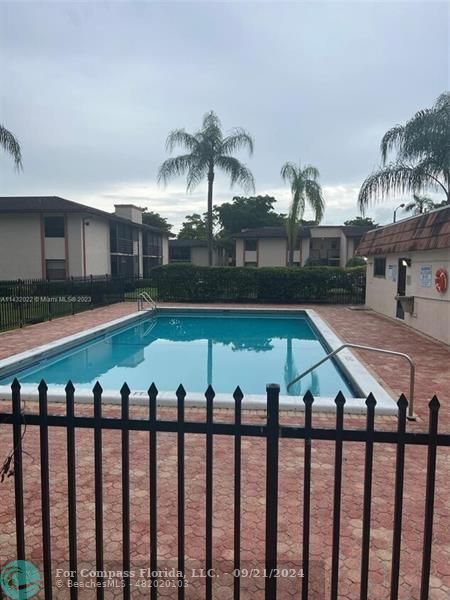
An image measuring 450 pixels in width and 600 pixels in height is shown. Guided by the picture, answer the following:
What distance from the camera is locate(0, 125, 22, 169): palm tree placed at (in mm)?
15570

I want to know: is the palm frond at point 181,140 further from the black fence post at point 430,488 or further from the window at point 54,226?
the black fence post at point 430,488

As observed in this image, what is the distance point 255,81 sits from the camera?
13211 mm

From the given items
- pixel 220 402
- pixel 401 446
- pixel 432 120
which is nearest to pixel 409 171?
pixel 432 120

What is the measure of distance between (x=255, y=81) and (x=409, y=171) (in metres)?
8.69

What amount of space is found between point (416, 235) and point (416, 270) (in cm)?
112

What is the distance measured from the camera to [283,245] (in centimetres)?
3834

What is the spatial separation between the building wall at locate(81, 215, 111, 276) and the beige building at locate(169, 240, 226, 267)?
16.2 meters

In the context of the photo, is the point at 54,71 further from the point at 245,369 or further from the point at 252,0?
the point at 245,369

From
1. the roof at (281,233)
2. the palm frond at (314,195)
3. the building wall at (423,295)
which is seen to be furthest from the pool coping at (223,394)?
the roof at (281,233)

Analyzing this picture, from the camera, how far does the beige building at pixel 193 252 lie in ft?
150

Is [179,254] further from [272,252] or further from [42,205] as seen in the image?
[42,205]

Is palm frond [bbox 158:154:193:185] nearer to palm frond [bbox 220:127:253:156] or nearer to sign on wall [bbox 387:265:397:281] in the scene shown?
palm frond [bbox 220:127:253:156]

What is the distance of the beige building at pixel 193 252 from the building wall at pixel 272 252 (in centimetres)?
813

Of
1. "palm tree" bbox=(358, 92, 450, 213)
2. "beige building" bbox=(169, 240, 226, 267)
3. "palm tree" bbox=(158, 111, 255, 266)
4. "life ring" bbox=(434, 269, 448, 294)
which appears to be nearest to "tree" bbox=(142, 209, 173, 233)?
"beige building" bbox=(169, 240, 226, 267)
